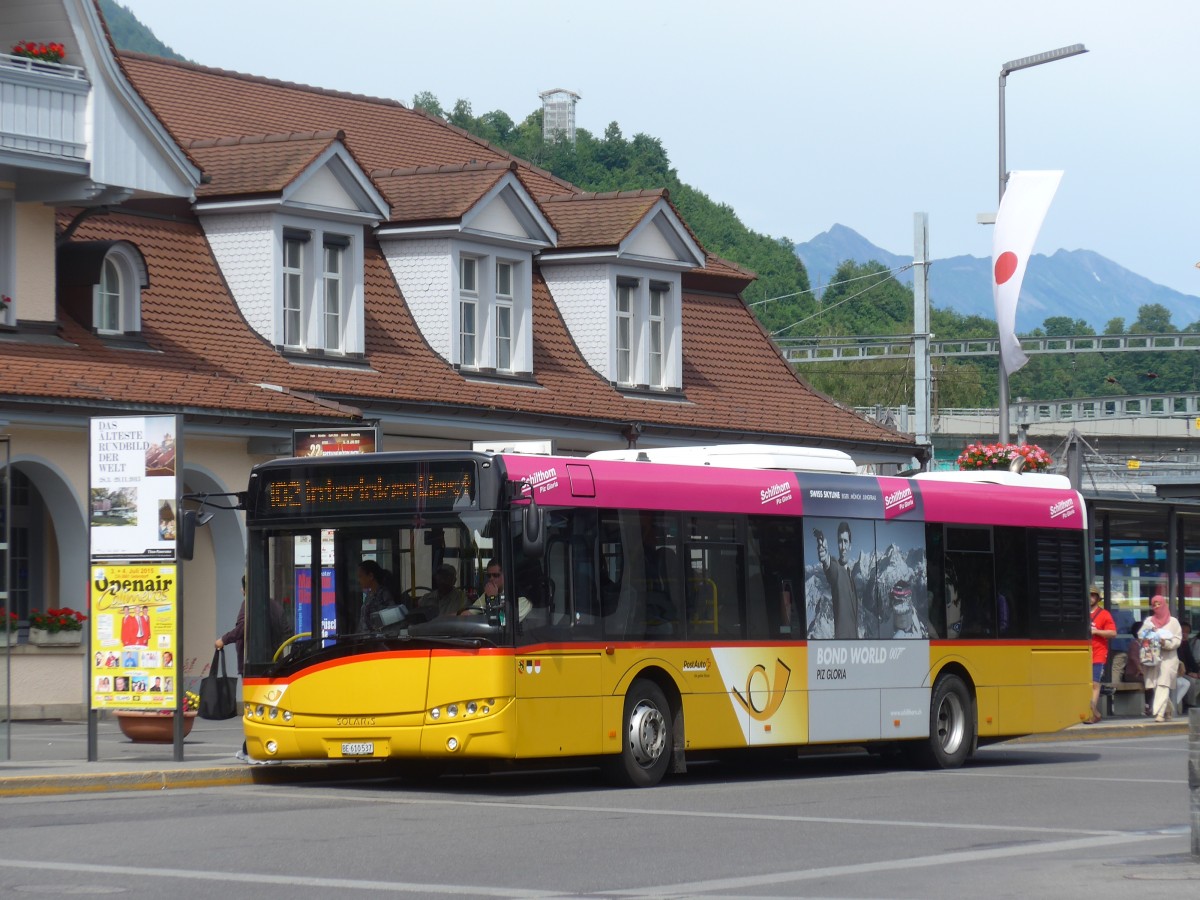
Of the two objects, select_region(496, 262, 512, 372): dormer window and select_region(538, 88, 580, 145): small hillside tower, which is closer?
select_region(496, 262, 512, 372): dormer window

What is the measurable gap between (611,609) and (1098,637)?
45.8 ft

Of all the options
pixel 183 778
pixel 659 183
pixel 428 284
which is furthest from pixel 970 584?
pixel 659 183

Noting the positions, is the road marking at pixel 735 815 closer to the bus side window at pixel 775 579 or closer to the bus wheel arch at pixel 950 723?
the bus side window at pixel 775 579

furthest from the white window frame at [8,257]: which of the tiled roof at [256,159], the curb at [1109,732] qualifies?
the curb at [1109,732]

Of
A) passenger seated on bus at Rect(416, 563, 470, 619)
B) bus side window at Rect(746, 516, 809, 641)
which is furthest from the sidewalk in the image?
bus side window at Rect(746, 516, 809, 641)

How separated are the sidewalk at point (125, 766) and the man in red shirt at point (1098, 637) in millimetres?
11980

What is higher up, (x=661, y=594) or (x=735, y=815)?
(x=661, y=594)

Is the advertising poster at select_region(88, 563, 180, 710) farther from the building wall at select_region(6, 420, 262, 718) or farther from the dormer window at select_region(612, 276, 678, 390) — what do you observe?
the dormer window at select_region(612, 276, 678, 390)

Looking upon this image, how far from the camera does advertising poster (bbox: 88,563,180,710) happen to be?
1941cm

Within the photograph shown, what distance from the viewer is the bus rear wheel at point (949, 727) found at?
22188 mm

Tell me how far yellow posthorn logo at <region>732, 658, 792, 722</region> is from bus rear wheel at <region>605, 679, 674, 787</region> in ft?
3.32

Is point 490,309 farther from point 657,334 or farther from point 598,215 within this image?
point 657,334

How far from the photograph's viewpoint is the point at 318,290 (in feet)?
102

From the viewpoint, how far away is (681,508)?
19.4 meters
